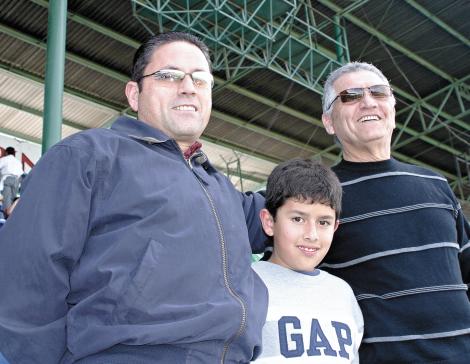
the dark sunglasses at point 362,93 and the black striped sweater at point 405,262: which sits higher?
the dark sunglasses at point 362,93

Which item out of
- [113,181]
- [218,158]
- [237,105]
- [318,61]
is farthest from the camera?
[218,158]

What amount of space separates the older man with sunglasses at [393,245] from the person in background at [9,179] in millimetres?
7216

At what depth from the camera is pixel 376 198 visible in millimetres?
2131

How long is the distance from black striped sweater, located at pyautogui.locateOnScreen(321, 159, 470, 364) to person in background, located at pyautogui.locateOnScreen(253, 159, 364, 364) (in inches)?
3.2

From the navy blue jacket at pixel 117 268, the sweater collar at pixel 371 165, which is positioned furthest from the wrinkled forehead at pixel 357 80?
the navy blue jacket at pixel 117 268

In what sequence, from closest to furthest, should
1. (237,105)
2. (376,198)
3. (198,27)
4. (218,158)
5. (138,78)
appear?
(138,78)
(376,198)
(198,27)
(237,105)
(218,158)

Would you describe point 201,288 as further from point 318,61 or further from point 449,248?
point 318,61

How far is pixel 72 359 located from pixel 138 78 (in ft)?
3.34

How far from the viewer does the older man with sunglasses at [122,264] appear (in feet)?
4.50

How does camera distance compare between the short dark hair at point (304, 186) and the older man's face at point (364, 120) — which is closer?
the short dark hair at point (304, 186)

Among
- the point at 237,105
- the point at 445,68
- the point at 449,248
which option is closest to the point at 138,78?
the point at 449,248

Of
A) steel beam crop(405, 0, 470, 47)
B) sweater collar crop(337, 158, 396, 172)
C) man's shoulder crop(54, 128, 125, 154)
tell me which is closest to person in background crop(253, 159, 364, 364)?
sweater collar crop(337, 158, 396, 172)

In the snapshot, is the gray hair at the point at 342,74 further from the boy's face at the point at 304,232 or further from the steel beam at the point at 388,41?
the steel beam at the point at 388,41

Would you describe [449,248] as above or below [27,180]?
below
